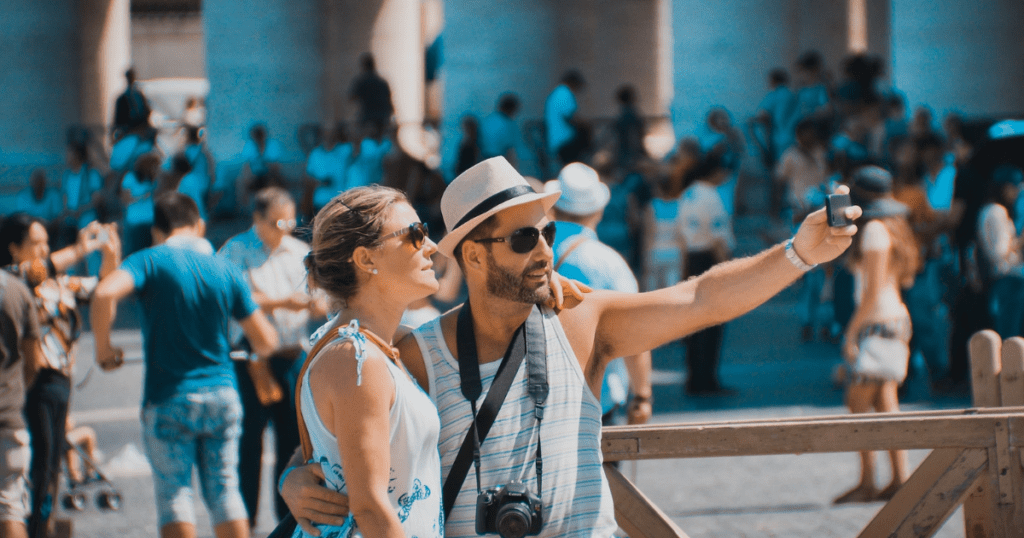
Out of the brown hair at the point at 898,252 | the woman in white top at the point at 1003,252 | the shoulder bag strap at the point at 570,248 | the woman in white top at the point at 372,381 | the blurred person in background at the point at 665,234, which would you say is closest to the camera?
the woman in white top at the point at 372,381

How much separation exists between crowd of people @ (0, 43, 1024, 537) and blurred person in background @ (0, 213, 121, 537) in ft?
0.04

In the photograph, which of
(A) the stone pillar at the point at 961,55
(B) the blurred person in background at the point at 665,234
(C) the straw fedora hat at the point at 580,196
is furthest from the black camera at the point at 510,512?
(A) the stone pillar at the point at 961,55

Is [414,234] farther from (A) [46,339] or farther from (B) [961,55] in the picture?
(B) [961,55]

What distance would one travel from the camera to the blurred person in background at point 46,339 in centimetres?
552

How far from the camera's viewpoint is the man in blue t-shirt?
509 centimetres

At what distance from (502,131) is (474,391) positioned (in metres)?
12.7

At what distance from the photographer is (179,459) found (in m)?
5.06

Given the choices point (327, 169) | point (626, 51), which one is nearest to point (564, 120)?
point (327, 169)

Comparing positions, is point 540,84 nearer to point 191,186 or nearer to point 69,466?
point 191,186

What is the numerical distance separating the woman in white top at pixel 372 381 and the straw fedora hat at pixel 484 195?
138mm

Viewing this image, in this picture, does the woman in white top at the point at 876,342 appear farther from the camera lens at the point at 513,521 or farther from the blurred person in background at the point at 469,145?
the blurred person in background at the point at 469,145

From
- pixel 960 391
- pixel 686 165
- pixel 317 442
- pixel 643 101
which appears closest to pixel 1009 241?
pixel 960 391

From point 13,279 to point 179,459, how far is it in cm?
103

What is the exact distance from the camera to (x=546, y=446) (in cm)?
296
